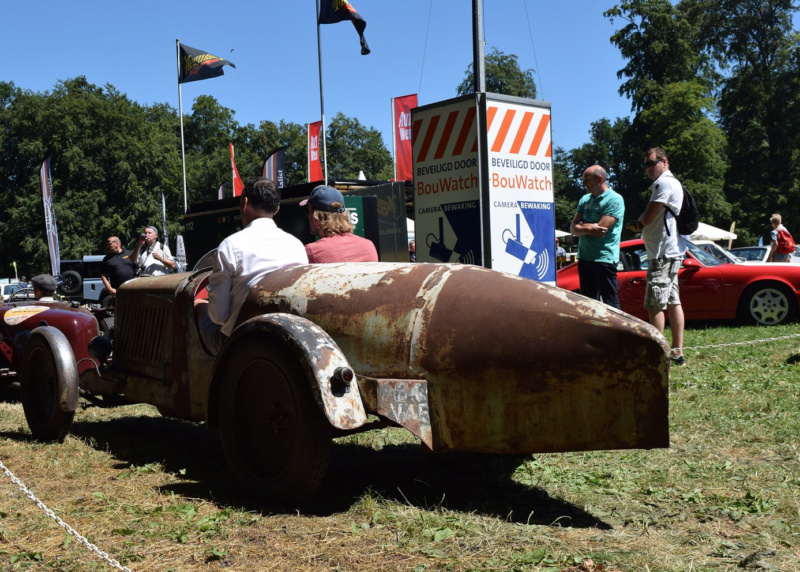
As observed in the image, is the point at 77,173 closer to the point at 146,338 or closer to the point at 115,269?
the point at 115,269

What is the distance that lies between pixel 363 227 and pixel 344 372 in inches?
531

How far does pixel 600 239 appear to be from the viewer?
25.6 feet

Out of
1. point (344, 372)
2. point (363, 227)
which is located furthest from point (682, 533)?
point (363, 227)

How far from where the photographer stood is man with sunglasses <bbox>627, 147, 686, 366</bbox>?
746 centimetres

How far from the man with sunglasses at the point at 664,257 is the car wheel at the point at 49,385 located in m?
4.74

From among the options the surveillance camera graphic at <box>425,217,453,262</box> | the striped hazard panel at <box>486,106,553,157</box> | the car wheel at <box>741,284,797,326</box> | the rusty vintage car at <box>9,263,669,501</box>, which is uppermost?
the striped hazard panel at <box>486,106,553,157</box>

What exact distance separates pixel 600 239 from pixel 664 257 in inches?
23.3

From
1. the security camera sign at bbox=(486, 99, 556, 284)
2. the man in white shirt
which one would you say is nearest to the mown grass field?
the man in white shirt

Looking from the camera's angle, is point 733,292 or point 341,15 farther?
point 341,15

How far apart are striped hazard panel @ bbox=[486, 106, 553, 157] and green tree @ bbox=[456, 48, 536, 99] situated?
48.5 m

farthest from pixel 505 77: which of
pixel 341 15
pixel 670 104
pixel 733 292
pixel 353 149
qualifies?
pixel 733 292

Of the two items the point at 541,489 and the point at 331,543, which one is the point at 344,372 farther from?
the point at 541,489

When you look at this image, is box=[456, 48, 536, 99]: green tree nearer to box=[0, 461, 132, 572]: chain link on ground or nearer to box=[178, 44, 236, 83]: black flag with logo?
box=[178, 44, 236, 83]: black flag with logo

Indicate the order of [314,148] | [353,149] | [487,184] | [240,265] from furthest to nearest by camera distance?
[353,149] < [314,148] < [487,184] < [240,265]
